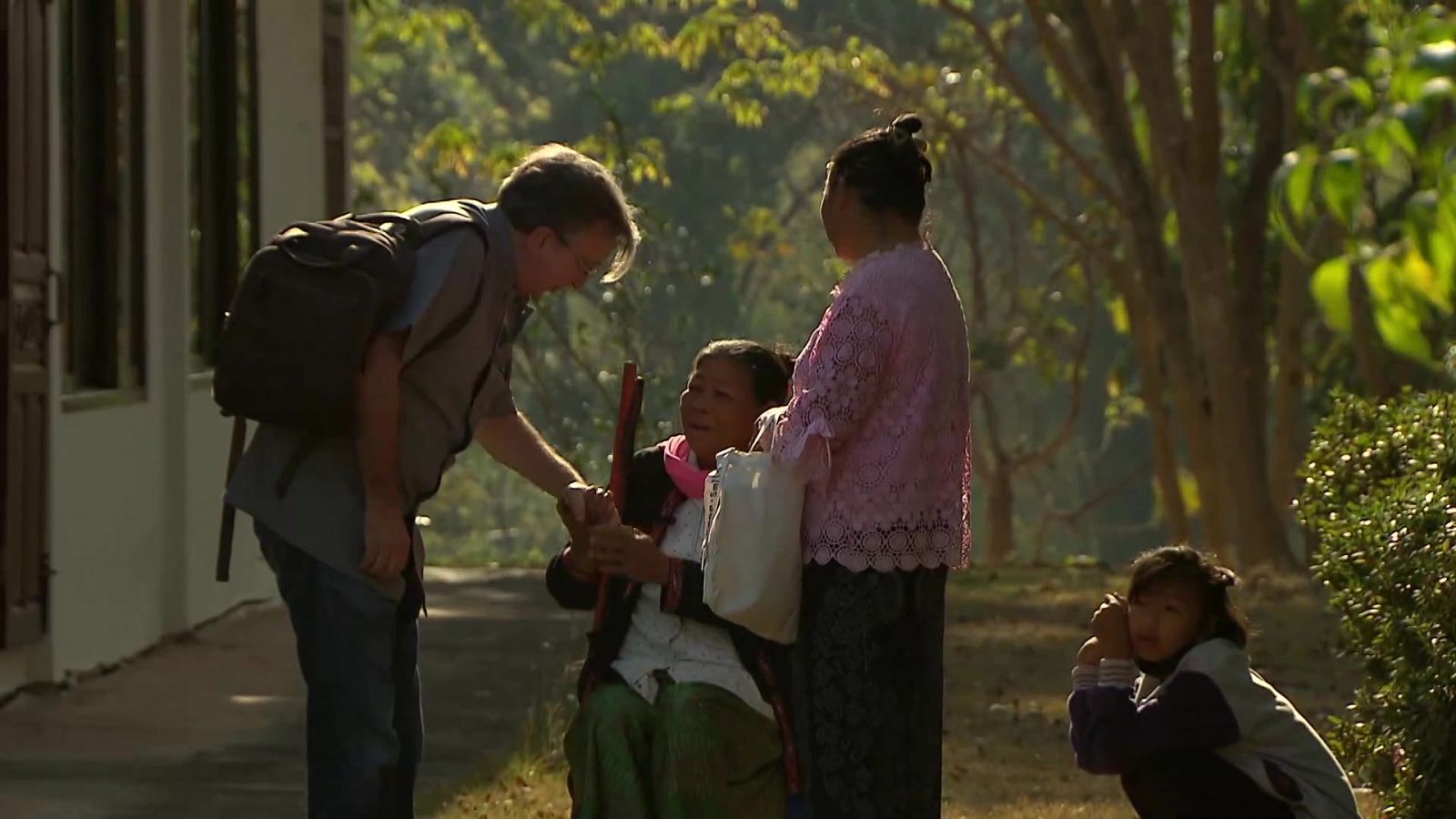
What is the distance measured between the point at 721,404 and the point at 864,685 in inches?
31.7

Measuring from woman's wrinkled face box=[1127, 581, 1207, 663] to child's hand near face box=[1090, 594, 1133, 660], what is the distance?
0.02m

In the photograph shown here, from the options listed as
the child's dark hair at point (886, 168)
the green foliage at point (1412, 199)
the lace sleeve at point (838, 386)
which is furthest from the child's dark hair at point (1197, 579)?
the green foliage at point (1412, 199)

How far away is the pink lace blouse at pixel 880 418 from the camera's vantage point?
497 cm

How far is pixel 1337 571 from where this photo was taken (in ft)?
22.3

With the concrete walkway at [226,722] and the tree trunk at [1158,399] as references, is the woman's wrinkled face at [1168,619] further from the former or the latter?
the tree trunk at [1158,399]

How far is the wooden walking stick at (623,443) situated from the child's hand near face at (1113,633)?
1.07m

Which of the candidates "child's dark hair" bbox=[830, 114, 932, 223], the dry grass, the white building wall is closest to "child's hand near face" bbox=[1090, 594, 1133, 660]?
"child's dark hair" bbox=[830, 114, 932, 223]

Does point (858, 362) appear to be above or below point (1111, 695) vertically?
above

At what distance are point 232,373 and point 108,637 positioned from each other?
5845 mm

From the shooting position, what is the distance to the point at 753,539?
4.98m

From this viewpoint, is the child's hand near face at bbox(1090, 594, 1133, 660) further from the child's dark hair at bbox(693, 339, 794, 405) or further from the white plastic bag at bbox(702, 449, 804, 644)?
the child's dark hair at bbox(693, 339, 794, 405)

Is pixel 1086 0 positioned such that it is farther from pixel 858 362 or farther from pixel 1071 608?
pixel 858 362

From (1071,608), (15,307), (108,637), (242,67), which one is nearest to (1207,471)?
(1071,608)

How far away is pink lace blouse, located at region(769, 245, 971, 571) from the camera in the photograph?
4.97 meters
